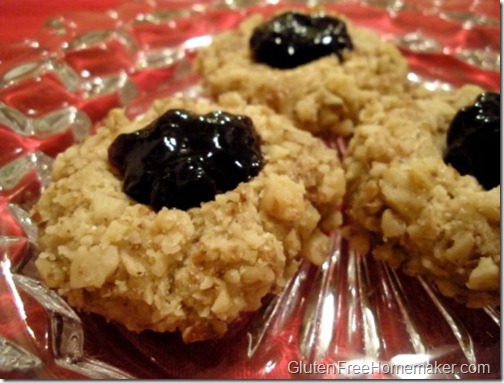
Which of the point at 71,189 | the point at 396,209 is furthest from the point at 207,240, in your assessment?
the point at 396,209

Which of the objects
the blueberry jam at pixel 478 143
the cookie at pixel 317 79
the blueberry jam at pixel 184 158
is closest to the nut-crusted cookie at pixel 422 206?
the blueberry jam at pixel 478 143

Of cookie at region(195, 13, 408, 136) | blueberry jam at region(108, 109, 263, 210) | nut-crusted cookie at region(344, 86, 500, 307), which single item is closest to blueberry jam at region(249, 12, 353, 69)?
cookie at region(195, 13, 408, 136)

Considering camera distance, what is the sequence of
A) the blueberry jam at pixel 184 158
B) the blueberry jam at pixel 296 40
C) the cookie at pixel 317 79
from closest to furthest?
1. the blueberry jam at pixel 184 158
2. the cookie at pixel 317 79
3. the blueberry jam at pixel 296 40

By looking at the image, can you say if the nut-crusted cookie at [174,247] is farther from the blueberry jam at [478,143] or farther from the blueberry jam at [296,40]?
the blueberry jam at [296,40]

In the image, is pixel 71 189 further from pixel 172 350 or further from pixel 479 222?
pixel 479 222

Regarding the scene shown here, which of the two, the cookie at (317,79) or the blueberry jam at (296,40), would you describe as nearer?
the cookie at (317,79)

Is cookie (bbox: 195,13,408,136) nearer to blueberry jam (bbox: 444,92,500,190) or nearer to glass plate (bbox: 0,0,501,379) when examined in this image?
glass plate (bbox: 0,0,501,379)

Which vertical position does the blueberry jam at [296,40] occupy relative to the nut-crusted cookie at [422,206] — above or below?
above
